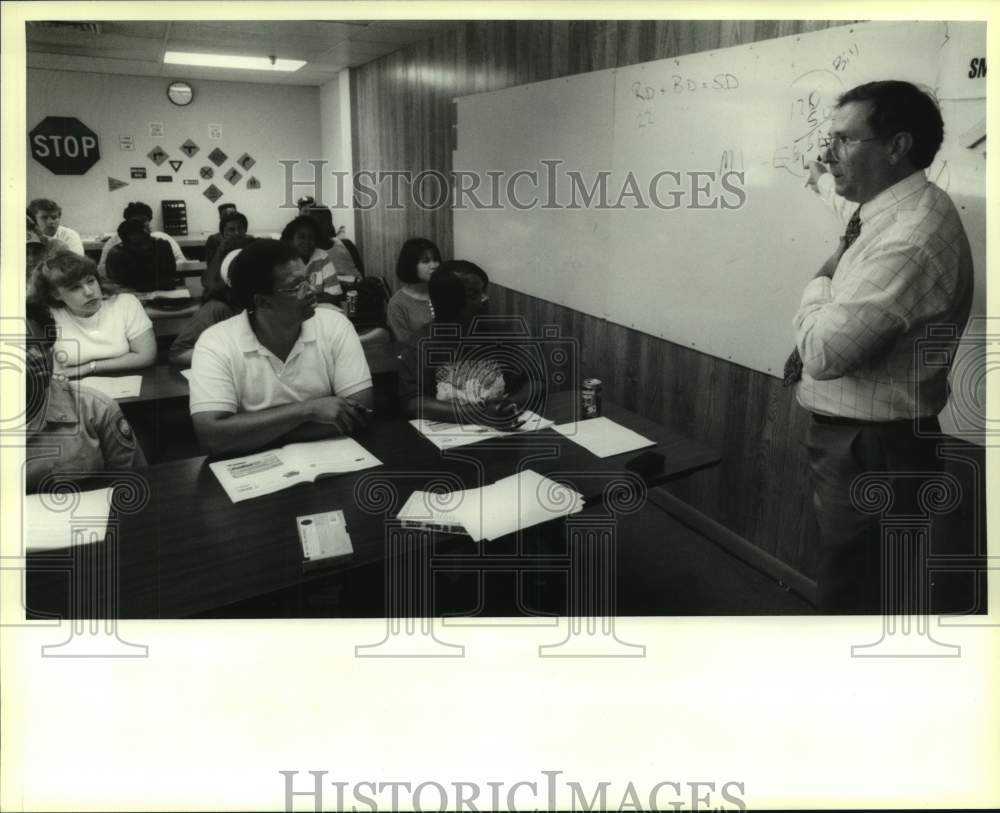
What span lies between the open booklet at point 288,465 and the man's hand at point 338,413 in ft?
0.16

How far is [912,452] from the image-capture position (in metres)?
1.98

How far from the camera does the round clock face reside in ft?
6.46

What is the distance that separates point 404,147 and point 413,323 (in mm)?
536

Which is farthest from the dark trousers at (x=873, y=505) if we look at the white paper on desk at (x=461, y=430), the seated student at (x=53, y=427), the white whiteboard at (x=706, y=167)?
the seated student at (x=53, y=427)

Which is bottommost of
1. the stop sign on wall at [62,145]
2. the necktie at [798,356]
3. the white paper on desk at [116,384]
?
the white paper on desk at [116,384]

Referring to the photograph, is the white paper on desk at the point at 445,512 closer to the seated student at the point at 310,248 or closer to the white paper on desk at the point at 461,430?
the white paper on desk at the point at 461,430

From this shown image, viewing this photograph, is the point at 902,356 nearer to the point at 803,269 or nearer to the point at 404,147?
the point at 803,269

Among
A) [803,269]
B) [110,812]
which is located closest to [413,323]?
[803,269]

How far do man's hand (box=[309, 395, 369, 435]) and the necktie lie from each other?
1342mm

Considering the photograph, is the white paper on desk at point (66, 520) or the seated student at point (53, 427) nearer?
the white paper on desk at point (66, 520)

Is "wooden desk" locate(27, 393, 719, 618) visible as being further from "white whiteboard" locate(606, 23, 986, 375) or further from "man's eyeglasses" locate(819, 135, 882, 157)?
"man's eyeglasses" locate(819, 135, 882, 157)

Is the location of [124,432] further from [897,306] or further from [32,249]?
[897,306]

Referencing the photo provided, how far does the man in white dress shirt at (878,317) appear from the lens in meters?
1.88

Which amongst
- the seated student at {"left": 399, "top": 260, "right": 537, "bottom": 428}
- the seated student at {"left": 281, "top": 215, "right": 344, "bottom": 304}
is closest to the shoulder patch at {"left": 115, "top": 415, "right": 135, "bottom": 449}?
the seated student at {"left": 281, "top": 215, "right": 344, "bottom": 304}
